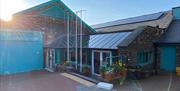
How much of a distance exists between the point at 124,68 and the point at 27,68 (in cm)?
997

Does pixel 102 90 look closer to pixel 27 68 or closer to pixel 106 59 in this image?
pixel 106 59

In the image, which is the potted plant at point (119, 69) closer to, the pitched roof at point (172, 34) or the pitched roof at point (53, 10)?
the pitched roof at point (172, 34)

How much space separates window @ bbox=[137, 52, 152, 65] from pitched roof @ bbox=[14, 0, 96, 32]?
7629 millimetres

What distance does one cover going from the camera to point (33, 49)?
655 inches

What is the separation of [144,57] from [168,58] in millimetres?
3023

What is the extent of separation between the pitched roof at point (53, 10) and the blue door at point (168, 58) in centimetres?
865

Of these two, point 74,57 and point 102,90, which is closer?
point 102,90

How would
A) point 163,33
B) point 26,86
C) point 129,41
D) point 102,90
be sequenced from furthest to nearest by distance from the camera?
1. point 163,33
2. point 129,41
3. point 26,86
4. point 102,90

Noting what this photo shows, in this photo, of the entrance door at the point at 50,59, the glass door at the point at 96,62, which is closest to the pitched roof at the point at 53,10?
the entrance door at the point at 50,59

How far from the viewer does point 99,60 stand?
12930 millimetres

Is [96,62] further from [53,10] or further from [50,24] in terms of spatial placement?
[53,10]

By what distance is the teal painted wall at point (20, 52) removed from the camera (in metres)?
14.7

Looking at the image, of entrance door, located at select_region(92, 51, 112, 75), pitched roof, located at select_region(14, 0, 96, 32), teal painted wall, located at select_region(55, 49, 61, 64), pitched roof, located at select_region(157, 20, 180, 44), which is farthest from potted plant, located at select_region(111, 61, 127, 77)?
pitched roof, located at select_region(14, 0, 96, 32)

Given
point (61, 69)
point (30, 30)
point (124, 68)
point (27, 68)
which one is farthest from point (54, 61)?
point (124, 68)
